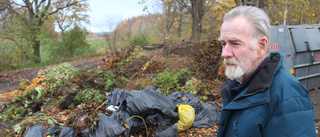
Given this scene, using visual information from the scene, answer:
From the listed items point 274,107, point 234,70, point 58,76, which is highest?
point 234,70

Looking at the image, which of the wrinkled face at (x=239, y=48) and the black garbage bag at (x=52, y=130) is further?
the black garbage bag at (x=52, y=130)

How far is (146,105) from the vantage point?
3773mm

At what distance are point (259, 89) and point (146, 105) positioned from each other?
2796 mm

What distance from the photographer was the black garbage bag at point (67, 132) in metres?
3.54

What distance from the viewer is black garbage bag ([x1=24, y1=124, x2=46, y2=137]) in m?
3.53

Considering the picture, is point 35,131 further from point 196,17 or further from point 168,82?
point 196,17

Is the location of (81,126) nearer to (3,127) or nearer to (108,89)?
(3,127)

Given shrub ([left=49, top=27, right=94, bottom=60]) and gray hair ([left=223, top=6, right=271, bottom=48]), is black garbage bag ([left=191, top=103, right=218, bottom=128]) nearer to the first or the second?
gray hair ([left=223, top=6, right=271, bottom=48])

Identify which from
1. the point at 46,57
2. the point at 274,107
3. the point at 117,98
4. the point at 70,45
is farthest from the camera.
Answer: the point at 46,57

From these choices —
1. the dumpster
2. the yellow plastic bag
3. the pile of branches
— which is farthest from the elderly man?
the pile of branches

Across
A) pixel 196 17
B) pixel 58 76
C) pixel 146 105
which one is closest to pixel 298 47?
pixel 146 105

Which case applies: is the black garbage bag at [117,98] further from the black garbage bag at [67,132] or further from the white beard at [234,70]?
the white beard at [234,70]

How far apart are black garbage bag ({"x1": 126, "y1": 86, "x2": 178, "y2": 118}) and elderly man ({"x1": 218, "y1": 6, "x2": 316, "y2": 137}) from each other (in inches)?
93.3

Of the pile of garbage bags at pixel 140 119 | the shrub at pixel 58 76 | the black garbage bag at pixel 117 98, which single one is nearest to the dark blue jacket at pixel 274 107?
the pile of garbage bags at pixel 140 119
